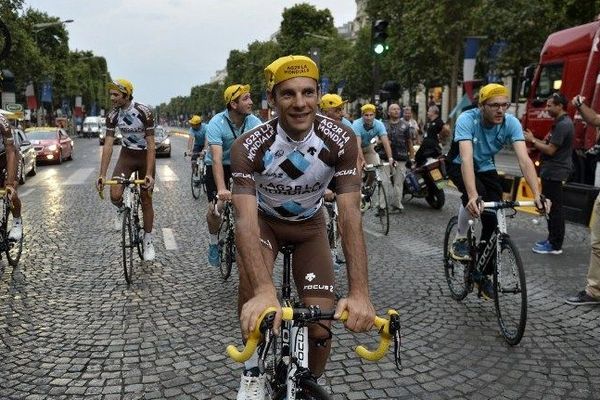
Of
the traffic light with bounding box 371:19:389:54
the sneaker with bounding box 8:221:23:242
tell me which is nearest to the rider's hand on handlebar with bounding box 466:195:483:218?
the sneaker with bounding box 8:221:23:242

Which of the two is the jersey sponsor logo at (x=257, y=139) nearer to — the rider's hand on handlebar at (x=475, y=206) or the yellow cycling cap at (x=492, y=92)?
the rider's hand on handlebar at (x=475, y=206)

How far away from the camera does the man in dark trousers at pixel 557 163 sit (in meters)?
7.16

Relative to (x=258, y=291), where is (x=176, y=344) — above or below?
below

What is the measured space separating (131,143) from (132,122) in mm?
292

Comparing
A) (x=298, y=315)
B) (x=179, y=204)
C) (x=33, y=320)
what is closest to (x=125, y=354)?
(x=33, y=320)

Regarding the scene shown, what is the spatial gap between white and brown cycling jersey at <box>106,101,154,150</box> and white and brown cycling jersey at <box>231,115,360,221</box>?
401cm

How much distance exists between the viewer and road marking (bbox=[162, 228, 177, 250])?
7859 mm

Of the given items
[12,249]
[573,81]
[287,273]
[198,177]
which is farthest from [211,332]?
[573,81]

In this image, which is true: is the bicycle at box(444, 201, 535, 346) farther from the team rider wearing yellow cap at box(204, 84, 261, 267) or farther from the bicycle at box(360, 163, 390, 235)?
the bicycle at box(360, 163, 390, 235)

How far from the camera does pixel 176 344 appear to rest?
14.2 feet

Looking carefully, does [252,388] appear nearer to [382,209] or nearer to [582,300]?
[582,300]

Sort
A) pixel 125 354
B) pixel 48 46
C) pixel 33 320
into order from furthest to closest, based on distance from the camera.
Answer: pixel 48 46 → pixel 33 320 → pixel 125 354

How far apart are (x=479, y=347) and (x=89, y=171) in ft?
59.0

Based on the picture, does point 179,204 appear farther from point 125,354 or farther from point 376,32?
point 125,354
